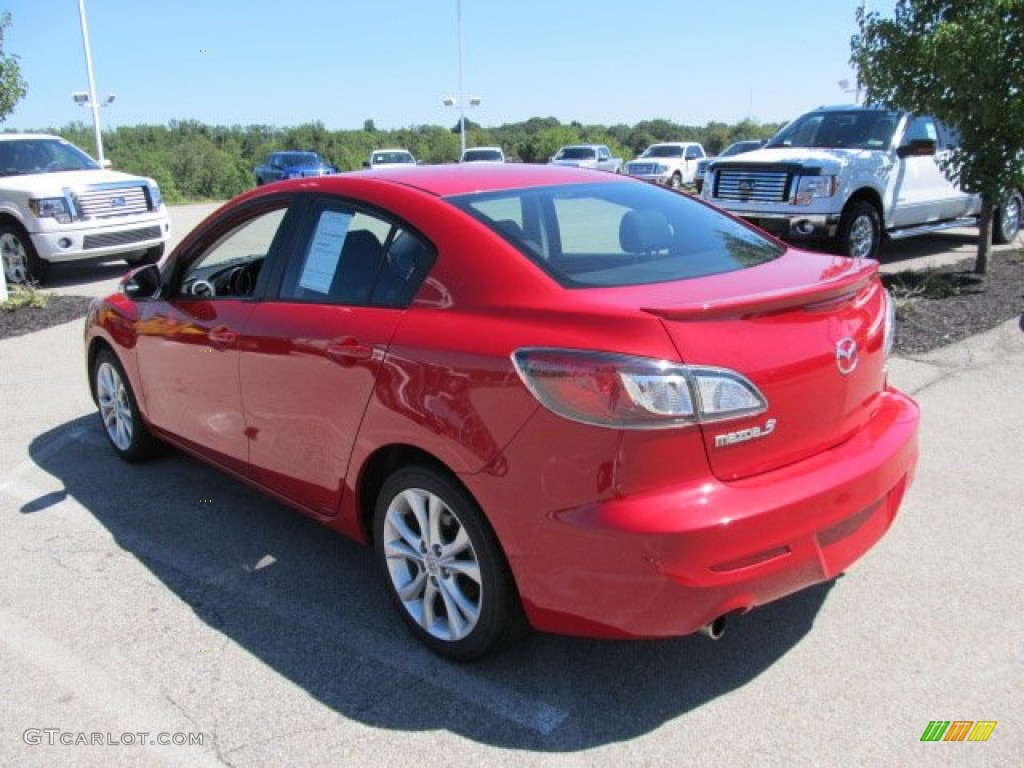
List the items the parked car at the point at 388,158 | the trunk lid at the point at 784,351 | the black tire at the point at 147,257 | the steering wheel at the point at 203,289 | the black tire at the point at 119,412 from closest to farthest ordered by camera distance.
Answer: the trunk lid at the point at 784,351 < the steering wheel at the point at 203,289 < the black tire at the point at 119,412 < the black tire at the point at 147,257 < the parked car at the point at 388,158

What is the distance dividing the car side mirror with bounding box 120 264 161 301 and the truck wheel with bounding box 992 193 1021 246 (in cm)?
1153

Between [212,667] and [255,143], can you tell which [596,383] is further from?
[255,143]

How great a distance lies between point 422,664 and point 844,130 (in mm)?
9933

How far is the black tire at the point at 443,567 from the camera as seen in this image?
114 inches

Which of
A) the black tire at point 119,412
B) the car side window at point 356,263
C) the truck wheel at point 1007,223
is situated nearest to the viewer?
the car side window at point 356,263

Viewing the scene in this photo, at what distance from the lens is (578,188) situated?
3.74 meters

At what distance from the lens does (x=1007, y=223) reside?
12531 mm

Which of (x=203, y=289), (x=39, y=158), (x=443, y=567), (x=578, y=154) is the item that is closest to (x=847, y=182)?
(x=203, y=289)

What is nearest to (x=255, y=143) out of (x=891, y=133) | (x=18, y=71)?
(x=18, y=71)

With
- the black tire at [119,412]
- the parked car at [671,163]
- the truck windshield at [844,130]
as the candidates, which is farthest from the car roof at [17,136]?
the parked car at [671,163]

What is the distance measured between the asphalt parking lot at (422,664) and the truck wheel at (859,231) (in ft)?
19.6

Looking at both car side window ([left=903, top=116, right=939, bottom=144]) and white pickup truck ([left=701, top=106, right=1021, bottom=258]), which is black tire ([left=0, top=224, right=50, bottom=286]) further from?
car side window ([left=903, top=116, right=939, bottom=144])

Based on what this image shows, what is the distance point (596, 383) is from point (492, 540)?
2.17 ft

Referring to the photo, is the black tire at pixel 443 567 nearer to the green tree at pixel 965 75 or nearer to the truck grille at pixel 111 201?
the green tree at pixel 965 75
